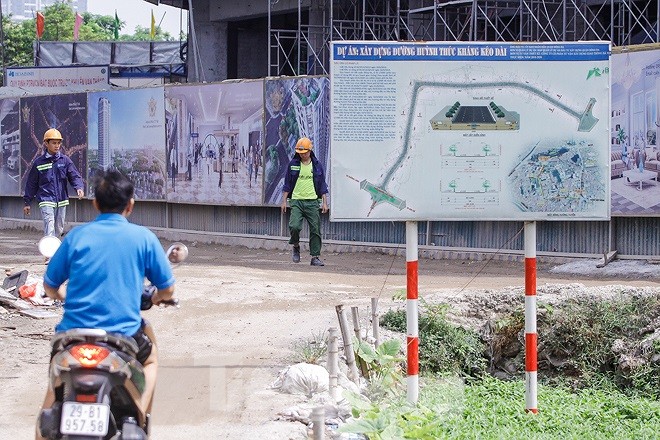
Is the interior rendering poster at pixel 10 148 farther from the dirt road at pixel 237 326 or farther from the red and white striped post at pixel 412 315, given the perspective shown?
the red and white striped post at pixel 412 315

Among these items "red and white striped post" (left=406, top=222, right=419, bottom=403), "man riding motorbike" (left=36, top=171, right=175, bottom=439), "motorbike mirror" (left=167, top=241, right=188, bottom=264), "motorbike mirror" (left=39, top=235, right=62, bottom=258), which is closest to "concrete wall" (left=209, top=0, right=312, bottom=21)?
"red and white striped post" (left=406, top=222, right=419, bottom=403)

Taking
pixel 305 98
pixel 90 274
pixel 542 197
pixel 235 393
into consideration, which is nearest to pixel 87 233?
pixel 90 274

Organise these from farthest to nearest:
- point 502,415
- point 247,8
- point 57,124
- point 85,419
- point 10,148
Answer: point 247,8 → point 10,148 → point 57,124 → point 502,415 → point 85,419

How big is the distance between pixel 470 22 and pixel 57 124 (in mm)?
9303

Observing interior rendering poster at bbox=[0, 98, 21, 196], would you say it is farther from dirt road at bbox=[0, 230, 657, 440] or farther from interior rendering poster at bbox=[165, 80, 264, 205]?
dirt road at bbox=[0, 230, 657, 440]

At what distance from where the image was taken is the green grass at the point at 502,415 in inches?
269

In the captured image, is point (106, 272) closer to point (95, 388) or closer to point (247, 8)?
point (95, 388)

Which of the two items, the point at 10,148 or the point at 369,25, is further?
the point at 369,25

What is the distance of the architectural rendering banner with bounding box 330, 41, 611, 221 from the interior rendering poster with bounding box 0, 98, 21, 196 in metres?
18.9

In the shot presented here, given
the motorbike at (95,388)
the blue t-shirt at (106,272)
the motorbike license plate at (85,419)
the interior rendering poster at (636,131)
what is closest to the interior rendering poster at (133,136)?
the interior rendering poster at (636,131)

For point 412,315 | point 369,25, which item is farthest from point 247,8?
point 412,315

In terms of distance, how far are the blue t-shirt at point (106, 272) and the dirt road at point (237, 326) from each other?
1.74m

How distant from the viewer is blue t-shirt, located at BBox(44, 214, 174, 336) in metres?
5.18

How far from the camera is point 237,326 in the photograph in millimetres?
10625
